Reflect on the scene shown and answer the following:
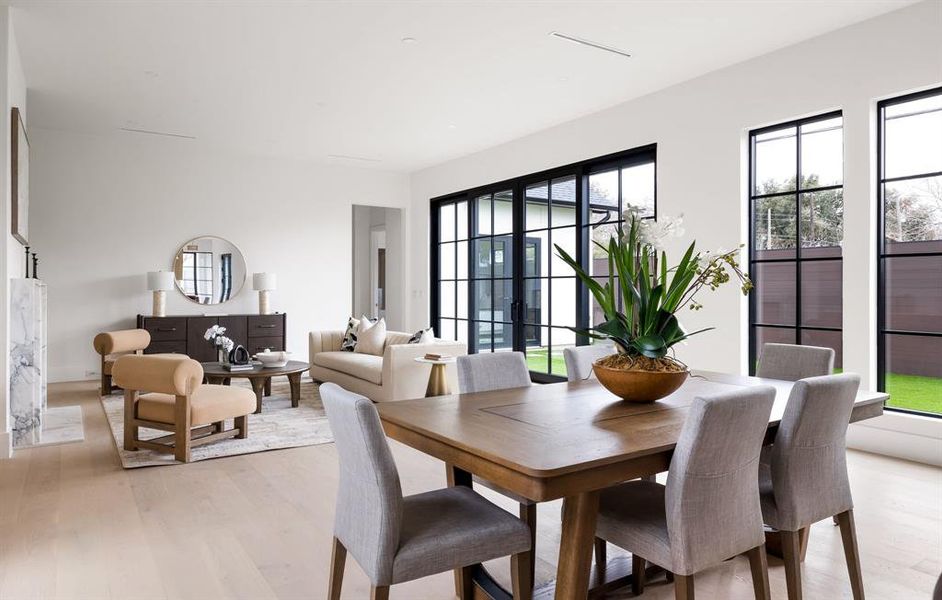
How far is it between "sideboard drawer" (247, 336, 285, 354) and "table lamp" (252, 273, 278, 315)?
15.7 inches

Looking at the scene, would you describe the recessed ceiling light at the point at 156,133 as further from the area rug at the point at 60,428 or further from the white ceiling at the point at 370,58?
the area rug at the point at 60,428

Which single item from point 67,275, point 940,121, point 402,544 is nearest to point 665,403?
point 402,544

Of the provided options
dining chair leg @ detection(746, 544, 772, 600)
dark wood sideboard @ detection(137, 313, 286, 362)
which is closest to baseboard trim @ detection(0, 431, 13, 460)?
dark wood sideboard @ detection(137, 313, 286, 362)

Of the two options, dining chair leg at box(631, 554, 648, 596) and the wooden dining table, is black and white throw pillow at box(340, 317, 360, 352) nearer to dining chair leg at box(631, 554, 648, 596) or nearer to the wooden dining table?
the wooden dining table

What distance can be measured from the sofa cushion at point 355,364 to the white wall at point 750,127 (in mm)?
2736

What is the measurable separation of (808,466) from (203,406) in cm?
347

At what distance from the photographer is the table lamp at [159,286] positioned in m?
7.02

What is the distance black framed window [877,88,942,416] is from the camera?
12.7 feet

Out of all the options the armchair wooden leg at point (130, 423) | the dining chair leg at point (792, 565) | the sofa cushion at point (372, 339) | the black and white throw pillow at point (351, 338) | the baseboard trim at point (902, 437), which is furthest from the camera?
the black and white throw pillow at point (351, 338)

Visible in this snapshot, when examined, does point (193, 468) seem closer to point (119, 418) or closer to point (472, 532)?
point (119, 418)

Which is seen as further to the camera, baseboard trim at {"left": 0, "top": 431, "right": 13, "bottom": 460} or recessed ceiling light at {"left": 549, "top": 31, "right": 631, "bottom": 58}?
recessed ceiling light at {"left": 549, "top": 31, "right": 631, "bottom": 58}

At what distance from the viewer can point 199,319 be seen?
282 inches

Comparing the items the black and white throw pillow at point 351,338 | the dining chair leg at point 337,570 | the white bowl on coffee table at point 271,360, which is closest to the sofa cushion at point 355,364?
the black and white throw pillow at point 351,338

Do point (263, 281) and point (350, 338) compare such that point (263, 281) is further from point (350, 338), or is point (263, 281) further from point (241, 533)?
point (241, 533)
